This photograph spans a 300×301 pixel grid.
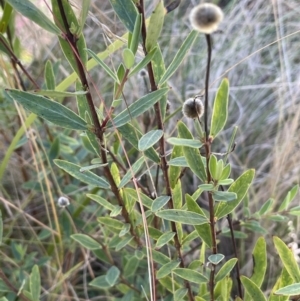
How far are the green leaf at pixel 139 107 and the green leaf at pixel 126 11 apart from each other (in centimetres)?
6

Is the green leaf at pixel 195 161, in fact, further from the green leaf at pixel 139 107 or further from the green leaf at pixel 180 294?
the green leaf at pixel 180 294

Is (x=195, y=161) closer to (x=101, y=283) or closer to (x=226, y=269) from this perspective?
(x=226, y=269)

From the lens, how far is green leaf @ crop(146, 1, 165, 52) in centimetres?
40

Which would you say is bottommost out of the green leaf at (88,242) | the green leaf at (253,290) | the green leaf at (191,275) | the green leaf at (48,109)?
the green leaf at (253,290)

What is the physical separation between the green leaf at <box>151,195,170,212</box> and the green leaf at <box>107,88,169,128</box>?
0.30ft

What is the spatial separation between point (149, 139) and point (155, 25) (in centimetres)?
10

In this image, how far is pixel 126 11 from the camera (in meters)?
0.43

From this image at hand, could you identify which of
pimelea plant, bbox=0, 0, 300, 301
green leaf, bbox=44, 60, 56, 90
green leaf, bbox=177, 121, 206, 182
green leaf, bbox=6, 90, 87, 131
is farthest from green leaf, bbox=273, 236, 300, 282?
green leaf, bbox=44, 60, 56, 90

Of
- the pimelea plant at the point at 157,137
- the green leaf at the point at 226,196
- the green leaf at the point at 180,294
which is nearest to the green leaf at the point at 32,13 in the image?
the pimelea plant at the point at 157,137

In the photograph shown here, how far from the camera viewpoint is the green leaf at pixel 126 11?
16.6 inches

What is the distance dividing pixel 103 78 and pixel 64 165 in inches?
32.5

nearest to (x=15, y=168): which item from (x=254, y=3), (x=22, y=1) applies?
(x=22, y=1)

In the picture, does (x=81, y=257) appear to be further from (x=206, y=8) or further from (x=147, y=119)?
(x=206, y=8)

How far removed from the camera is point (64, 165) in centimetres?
50
